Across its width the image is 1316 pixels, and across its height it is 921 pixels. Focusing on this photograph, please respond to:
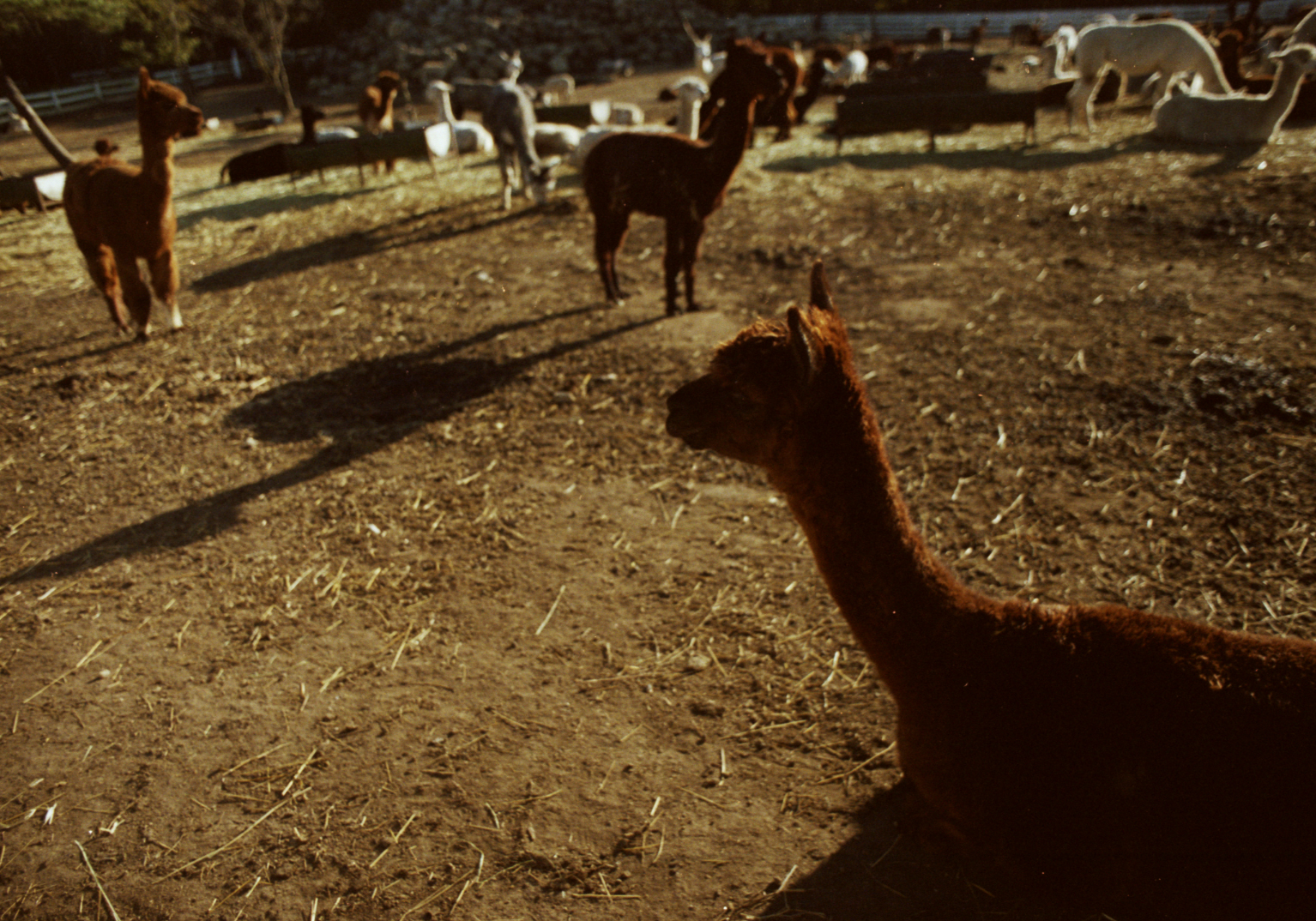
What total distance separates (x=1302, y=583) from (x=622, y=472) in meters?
3.81

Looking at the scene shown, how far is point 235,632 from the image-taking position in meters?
3.95

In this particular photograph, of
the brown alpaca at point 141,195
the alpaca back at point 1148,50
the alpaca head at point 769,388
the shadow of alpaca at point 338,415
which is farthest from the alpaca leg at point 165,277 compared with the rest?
the alpaca back at point 1148,50

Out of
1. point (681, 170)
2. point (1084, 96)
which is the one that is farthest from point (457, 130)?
point (1084, 96)

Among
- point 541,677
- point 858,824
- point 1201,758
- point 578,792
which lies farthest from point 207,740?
point 1201,758

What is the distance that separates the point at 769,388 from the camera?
2.33 m

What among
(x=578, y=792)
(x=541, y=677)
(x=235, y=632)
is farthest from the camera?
(x=235, y=632)

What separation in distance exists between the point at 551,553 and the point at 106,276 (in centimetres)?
628

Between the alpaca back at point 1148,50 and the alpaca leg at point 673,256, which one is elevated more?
the alpaca back at point 1148,50

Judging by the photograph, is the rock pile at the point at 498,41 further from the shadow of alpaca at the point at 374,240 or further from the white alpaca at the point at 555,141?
the shadow of alpaca at the point at 374,240

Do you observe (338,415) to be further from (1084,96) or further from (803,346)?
(1084,96)

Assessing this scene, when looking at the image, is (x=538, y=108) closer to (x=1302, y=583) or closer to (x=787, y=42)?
(x=1302, y=583)

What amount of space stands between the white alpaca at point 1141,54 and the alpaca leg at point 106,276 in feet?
51.9

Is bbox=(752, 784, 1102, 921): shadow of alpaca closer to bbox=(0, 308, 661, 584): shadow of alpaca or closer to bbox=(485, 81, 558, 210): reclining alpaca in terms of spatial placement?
bbox=(0, 308, 661, 584): shadow of alpaca

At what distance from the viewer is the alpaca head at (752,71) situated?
267 inches
